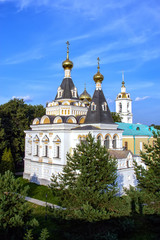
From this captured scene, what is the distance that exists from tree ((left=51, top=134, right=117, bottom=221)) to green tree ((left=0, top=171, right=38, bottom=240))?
78.3 inches

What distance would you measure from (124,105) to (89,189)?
37788mm

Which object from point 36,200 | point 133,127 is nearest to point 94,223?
point 36,200

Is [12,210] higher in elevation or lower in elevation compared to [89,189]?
lower

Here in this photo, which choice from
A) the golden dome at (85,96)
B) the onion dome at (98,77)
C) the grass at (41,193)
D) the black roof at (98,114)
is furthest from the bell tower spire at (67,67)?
the grass at (41,193)

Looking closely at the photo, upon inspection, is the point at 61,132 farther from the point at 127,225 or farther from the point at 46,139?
the point at 127,225

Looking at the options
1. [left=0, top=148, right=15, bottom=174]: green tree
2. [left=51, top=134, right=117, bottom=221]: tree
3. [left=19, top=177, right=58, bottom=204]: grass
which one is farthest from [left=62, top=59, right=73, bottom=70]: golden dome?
[left=51, top=134, right=117, bottom=221]: tree

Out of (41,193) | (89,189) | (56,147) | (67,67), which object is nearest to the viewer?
(89,189)

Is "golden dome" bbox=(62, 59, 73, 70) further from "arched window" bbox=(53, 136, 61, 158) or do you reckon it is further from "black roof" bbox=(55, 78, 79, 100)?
"arched window" bbox=(53, 136, 61, 158)

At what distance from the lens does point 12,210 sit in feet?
25.2

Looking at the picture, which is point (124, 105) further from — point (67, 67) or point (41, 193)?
point (41, 193)

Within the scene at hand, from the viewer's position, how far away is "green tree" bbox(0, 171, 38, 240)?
738 cm

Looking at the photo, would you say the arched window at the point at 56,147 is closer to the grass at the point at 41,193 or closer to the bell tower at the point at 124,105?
the grass at the point at 41,193

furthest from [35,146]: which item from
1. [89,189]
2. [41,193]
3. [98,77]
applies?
[89,189]

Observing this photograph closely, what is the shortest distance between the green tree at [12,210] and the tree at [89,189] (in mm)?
1988
